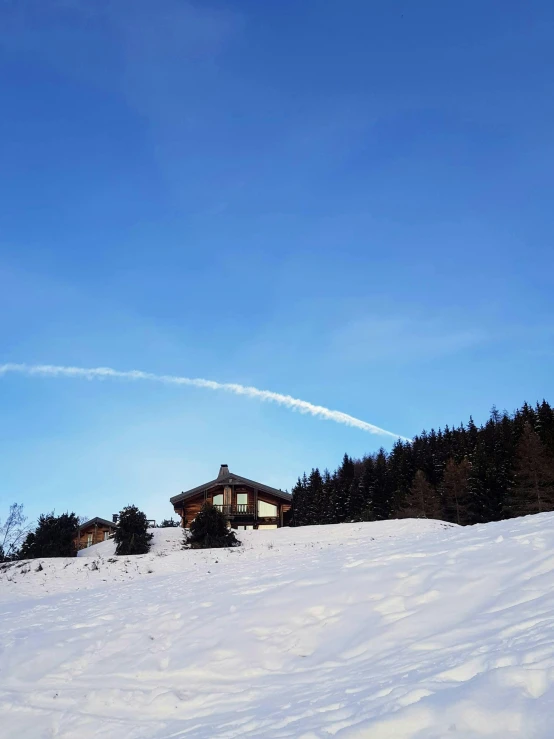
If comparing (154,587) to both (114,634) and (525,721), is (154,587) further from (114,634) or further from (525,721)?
(525,721)

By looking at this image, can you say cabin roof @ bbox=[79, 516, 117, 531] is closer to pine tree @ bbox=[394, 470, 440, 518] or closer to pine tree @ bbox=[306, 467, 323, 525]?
pine tree @ bbox=[394, 470, 440, 518]

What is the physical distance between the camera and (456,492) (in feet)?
191

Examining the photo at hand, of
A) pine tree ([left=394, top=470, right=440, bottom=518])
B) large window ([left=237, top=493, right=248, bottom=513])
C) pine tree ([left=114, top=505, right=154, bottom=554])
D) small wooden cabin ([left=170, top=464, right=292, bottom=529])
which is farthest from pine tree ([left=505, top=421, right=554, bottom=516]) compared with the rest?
pine tree ([left=114, top=505, right=154, bottom=554])

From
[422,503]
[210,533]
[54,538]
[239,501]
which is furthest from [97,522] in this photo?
[422,503]

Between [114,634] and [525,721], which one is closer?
[525,721]

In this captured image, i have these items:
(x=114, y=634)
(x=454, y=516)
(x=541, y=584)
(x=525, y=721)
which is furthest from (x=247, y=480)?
(x=525, y=721)

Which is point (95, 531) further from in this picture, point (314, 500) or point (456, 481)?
point (314, 500)

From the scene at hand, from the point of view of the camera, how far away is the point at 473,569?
10523 mm

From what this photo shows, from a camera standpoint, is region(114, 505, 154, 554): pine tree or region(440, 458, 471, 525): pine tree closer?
region(114, 505, 154, 554): pine tree

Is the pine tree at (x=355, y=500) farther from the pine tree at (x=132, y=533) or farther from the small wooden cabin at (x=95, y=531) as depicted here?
the pine tree at (x=132, y=533)

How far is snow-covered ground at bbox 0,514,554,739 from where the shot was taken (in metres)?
5.12

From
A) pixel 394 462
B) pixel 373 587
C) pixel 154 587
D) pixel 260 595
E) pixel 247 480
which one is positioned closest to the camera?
pixel 373 587

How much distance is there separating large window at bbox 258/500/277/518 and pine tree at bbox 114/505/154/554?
17.1 metres

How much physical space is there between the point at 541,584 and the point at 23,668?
372 inches
